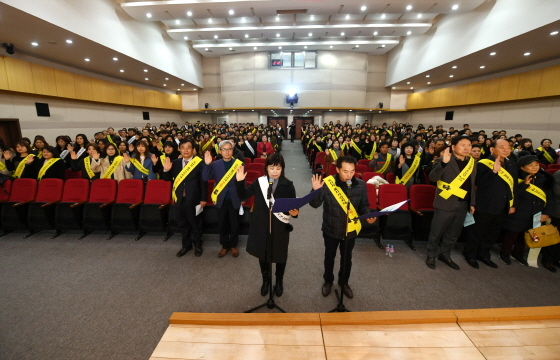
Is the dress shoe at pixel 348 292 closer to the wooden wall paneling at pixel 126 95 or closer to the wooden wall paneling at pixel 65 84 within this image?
the wooden wall paneling at pixel 65 84

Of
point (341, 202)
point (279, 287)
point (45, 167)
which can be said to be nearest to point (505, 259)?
point (341, 202)

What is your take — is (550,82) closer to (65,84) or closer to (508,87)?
(508,87)

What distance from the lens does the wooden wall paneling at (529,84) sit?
9269 millimetres

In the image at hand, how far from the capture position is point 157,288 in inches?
110

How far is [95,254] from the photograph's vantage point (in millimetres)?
3500

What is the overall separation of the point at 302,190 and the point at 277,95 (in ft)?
47.5

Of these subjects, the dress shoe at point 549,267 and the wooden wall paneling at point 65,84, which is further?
the wooden wall paneling at point 65,84

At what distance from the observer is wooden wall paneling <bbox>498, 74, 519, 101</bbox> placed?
10250 mm

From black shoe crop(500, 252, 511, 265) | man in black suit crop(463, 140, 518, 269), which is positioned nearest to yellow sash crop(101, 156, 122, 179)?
man in black suit crop(463, 140, 518, 269)

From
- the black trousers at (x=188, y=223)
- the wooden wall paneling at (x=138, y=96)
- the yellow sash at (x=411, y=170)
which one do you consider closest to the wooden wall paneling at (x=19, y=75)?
the wooden wall paneling at (x=138, y=96)

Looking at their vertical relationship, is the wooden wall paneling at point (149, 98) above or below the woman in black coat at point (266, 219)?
above

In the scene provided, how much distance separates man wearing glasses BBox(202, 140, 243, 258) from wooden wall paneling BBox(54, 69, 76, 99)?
10.9 m

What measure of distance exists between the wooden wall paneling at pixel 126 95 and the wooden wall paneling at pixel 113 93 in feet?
0.80

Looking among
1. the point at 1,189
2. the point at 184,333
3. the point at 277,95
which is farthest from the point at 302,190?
the point at 277,95
